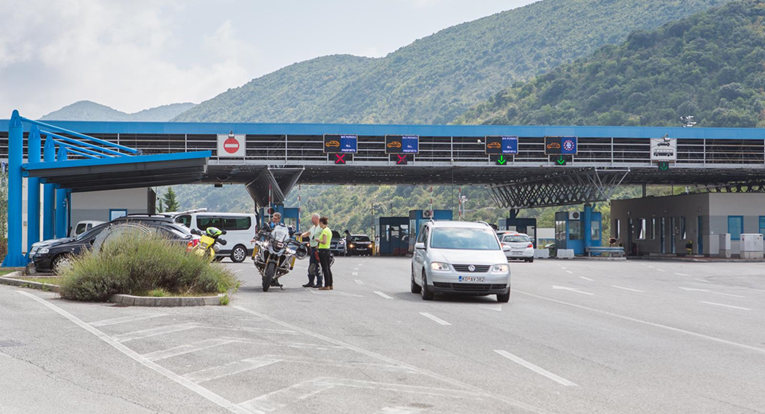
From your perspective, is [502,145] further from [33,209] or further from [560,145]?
[33,209]

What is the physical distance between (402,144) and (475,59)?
443 ft

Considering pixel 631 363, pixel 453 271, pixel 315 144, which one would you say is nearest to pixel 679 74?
pixel 315 144

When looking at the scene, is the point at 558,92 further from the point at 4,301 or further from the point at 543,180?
the point at 4,301

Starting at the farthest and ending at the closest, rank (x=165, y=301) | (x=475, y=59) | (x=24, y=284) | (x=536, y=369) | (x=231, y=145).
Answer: (x=475, y=59) → (x=231, y=145) → (x=24, y=284) → (x=165, y=301) → (x=536, y=369)

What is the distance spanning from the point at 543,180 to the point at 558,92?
4639 cm

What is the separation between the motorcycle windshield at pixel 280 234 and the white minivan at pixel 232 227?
16.7 metres

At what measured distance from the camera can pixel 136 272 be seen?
1577 cm

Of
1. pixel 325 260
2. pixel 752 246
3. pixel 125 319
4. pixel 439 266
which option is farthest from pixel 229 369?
pixel 752 246

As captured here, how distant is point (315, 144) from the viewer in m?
52.7

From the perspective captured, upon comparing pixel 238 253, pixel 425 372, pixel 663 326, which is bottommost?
pixel 663 326

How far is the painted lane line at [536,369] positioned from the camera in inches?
325

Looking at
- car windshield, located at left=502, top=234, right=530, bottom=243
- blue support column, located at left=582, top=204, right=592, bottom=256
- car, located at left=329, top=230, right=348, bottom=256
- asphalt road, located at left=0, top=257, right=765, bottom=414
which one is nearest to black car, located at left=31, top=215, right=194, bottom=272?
asphalt road, located at left=0, top=257, right=765, bottom=414

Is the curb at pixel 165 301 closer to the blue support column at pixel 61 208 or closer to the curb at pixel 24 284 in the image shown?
the curb at pixel 24 284

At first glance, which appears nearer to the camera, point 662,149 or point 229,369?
point 229,369
